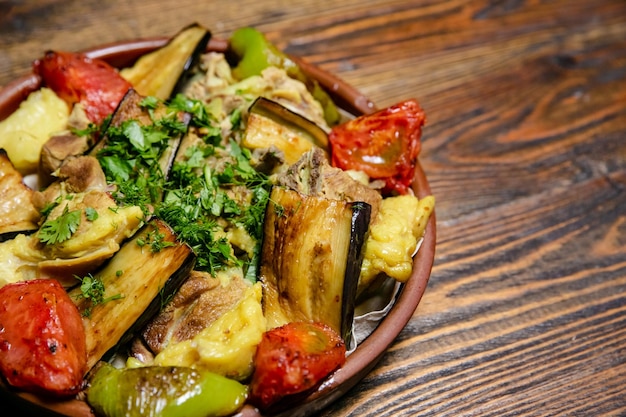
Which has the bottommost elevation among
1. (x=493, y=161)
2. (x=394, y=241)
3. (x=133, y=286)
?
(x=493, y=161)

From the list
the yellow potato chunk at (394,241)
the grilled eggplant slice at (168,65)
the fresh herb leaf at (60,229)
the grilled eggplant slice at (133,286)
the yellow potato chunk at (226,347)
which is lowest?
the yellow potato chunk at (394,241)

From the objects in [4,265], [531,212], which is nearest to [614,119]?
[531,212]

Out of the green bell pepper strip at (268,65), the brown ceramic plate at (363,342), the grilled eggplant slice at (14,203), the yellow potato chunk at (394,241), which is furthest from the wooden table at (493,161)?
the grilled eggplant slice at (14,203)

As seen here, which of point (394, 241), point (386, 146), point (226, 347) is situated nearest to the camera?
point (226, 347)

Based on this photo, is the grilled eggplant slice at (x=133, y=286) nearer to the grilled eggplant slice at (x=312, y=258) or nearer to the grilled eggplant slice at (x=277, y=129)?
the grilled eggplant slice at (x=312, y=258)

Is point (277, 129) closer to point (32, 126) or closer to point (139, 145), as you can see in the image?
point (139, 145)

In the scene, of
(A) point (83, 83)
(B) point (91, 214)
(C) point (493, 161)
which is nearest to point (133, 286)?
(B) point (91, 214)

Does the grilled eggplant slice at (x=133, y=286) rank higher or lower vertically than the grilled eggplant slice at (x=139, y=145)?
lower

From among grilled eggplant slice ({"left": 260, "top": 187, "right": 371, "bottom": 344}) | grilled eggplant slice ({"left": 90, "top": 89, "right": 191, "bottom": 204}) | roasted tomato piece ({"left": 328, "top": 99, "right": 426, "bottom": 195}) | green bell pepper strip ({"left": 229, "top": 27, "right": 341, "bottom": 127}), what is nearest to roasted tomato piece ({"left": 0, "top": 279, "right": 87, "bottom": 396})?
grilled eggplant slice ({"left": 90, "top": 89, "right": 191, "bottom": 204})
